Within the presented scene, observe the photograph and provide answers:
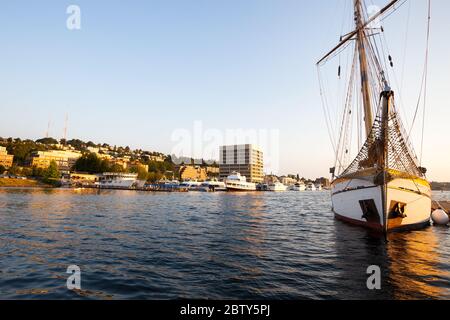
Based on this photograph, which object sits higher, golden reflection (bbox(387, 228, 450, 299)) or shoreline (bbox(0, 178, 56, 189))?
shoreline (bbox(0, 178, 56, 189))

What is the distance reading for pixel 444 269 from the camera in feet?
42.7

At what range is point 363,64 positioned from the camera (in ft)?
110

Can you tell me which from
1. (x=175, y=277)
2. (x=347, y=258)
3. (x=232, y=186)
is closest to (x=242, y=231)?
(x=347, y=258)

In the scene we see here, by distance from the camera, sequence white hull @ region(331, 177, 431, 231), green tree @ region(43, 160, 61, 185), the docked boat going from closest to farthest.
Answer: white hull @ region(331, 177, 431, 231) < green tree @ region(43, 160, 61, 185) < the docked boat

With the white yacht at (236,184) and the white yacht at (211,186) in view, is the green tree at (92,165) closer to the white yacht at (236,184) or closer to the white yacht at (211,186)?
the white yacht at (211,186)

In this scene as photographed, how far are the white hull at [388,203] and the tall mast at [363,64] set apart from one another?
9090 millimetres

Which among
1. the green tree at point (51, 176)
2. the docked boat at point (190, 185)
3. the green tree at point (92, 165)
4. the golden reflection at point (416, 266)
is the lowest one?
the golden reflection at point (416, 266)

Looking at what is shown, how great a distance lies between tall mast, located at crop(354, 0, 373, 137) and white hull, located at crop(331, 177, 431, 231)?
9.09 m

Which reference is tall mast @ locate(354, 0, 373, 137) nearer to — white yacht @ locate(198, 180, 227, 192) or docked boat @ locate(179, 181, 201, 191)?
white yacht @ locate(198, 180, 227, 192)

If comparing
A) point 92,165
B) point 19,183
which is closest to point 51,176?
point 19,183

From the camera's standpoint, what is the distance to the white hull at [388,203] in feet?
66.5

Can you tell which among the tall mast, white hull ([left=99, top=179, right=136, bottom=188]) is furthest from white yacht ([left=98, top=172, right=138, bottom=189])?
the tall mast

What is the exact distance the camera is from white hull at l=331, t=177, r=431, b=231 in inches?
797

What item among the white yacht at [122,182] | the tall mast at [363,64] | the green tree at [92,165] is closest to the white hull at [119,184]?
the white yacht at [122,182]
